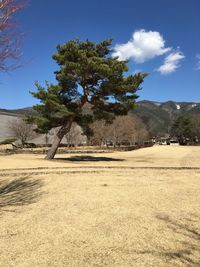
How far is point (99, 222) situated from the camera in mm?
6699

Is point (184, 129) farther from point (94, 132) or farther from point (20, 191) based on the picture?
point (20, 191)

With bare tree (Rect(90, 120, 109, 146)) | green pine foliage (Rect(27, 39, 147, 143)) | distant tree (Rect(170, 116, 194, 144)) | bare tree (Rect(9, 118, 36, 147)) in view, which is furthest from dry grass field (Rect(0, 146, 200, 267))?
distant tree (Rect(170, 116, 194, 144))

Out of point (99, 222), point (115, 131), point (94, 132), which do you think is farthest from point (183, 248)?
point (115, 131)

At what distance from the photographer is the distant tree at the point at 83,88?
2186 centimetres

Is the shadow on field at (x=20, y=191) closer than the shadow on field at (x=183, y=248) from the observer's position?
No

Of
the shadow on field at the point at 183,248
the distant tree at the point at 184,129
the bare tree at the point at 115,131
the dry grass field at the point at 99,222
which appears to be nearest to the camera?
the shadow on field at the point at 183,248

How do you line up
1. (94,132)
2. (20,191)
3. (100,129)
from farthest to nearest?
1. (100,129)
2. (94,132)
3. (20,191)

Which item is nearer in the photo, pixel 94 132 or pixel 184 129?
pixel 94 132

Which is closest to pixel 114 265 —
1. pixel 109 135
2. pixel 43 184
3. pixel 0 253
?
pixel 0 253

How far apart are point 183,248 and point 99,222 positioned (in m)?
2.11

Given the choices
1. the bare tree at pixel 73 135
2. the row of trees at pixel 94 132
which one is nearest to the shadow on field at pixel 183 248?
the row of trees at pixel 94 132

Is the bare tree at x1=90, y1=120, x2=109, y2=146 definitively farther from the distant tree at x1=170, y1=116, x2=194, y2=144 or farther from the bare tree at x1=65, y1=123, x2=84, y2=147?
the distant tree at x1=170, y1=116, x2=194, y2=144

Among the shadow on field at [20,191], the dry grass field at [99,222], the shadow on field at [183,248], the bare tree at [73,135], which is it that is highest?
Result: the bare tree at [73,135]

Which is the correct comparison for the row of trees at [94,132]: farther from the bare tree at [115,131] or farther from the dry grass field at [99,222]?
the dry grass field at [99,222]
